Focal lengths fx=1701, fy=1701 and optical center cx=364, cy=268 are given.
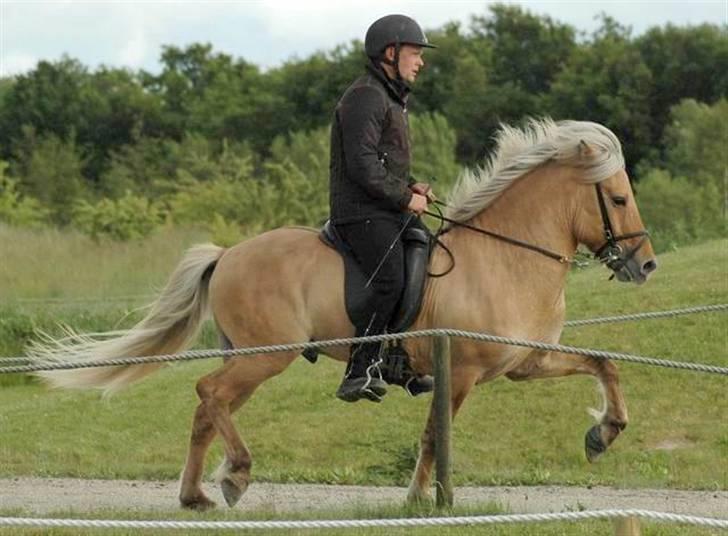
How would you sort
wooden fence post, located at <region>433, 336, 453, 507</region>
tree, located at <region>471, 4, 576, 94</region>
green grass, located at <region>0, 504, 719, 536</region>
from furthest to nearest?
tree, located at <region>471, 4, 576, 94</region>, wooden fence post, located at <region>433, 336, 453, 507</region>, green grass, located at <region>0, 504, 719, 536</region>

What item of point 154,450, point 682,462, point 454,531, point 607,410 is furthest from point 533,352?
point 154,450

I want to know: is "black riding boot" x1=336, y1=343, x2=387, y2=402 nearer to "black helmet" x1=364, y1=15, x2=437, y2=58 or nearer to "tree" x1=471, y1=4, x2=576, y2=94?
"black helmet" x1=364, y1=15, x2=437, y2=58

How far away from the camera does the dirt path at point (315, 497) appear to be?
11.2 m

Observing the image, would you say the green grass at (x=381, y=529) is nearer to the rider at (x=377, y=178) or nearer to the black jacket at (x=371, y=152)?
the rider at (x=377, y=178)

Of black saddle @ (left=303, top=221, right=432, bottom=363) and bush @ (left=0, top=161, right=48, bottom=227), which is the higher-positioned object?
black saddle @ (left=303, top=221, right=432, bottom=363)

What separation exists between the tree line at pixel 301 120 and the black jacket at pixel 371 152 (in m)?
29.2

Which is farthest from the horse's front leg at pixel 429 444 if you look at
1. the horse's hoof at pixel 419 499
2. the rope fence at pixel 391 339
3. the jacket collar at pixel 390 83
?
the jacket collar at pixel 390 83

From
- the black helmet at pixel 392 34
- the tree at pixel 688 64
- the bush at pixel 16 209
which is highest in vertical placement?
the tree at pixel 688 64

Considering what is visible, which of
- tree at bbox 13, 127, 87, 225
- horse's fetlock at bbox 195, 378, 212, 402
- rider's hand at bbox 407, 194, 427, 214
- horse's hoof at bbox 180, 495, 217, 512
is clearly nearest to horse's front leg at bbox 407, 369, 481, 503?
rider's hand at bbox 407, 194, 427, 214

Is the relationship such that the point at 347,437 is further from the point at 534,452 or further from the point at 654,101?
the point at 654,101

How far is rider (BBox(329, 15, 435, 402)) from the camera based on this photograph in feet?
34.0

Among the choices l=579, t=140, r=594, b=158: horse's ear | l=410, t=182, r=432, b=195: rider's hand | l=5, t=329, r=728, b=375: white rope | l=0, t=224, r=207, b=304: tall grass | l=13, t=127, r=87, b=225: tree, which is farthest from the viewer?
l=13, t=127, r=87, b=225: tree

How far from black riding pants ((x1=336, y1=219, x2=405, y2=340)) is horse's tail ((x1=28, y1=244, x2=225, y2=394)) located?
4.25ft

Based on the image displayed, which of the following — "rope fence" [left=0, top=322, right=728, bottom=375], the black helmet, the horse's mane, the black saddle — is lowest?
"rope fence" [left=0, top=322, right=728, bottom=375]
